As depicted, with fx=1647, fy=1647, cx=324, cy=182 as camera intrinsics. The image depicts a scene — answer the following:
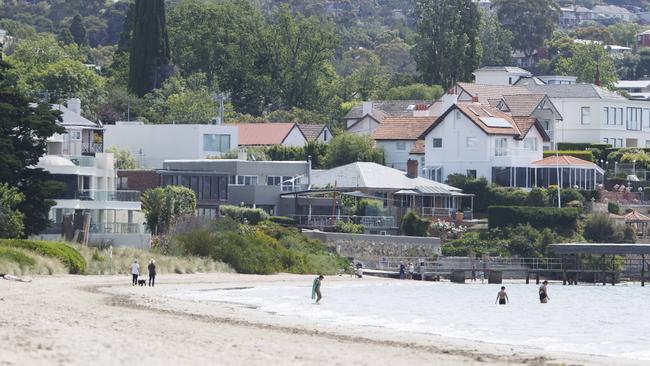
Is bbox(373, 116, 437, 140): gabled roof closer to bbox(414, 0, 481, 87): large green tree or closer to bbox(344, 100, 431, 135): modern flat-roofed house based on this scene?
bbox(344, 100, 431, 135): modern flat-roofed house

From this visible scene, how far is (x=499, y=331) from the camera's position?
47.7m

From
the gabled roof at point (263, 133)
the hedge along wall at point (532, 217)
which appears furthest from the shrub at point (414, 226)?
the gabled roof at point (263, 133)

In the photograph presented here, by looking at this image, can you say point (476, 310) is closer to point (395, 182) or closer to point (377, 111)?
point (395, 182)

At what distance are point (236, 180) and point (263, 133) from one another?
74.5 ft

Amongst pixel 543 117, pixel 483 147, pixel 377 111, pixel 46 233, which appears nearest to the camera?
pixel 46 233

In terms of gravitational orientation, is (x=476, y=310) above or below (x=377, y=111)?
below

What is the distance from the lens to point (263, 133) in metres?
119

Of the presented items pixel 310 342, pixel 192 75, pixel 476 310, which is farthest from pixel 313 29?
pixel 310 342

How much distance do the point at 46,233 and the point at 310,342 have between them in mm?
38526

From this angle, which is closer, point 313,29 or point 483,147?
point 483,147

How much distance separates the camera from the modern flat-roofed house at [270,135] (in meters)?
118

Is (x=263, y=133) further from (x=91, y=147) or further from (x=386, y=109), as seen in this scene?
(x=91, y=147)

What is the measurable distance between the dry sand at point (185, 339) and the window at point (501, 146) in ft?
180

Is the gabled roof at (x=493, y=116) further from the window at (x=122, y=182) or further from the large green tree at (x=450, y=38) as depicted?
the large green tree at (x=450, y=38)
